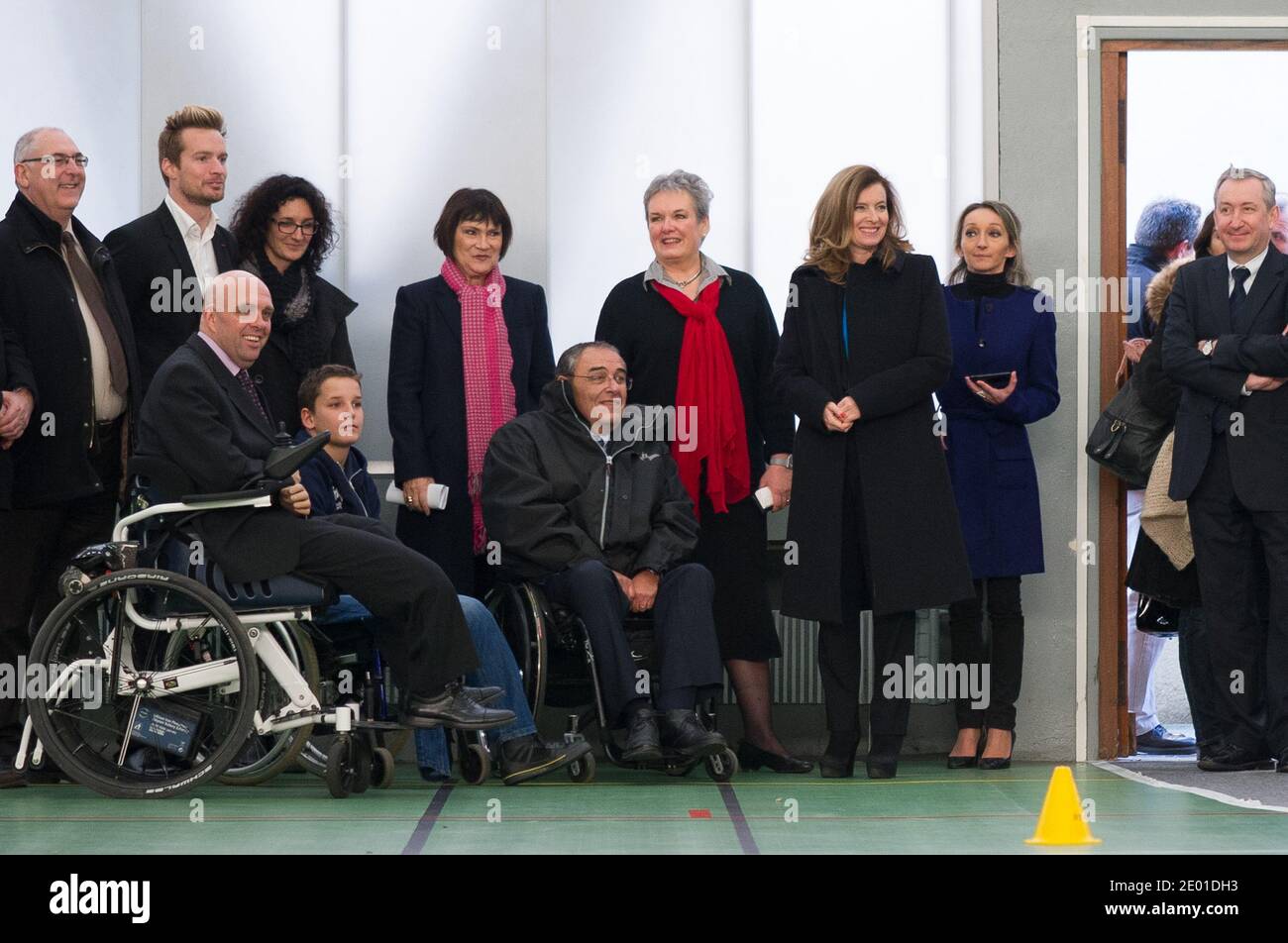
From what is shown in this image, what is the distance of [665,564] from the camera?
5402 millimetres

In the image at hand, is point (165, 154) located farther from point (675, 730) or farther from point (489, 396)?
point (675, 730)

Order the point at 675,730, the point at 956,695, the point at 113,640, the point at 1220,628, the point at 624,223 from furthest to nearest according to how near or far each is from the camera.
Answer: the point at 624,223 → the point at 956,695 → the point at 1220,628 → the point at 675,730 → the point at 113,640

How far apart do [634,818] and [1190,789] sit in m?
1.66

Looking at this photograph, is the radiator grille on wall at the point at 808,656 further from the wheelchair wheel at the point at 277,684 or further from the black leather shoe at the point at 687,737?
the wheelchair wheel at the point at 277,684

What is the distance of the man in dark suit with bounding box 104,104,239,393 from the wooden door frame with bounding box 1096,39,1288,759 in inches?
113

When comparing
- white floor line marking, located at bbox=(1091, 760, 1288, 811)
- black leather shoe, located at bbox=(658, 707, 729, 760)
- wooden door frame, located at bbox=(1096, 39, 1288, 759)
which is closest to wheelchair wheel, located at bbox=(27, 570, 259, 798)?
black leather shoe, located at bbox=(658, 707, 729, 760)

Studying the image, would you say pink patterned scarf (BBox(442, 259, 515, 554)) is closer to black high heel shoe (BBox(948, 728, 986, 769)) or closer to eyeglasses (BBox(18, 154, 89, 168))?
eyeglasses (BBox(18, 154, 89, 168))

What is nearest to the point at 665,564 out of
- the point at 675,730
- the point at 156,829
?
the point at 675,730

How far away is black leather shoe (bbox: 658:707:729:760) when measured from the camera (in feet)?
17.0

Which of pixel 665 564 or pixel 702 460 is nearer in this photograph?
pixel 665 564

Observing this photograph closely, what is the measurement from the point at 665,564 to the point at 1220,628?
1.70 m

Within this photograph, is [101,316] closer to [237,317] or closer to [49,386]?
[49,386]

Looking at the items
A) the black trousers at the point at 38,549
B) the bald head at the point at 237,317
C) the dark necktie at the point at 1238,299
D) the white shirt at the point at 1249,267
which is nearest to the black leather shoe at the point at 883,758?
the dark necktie at the point at 1238,299

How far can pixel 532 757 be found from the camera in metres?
5.21
